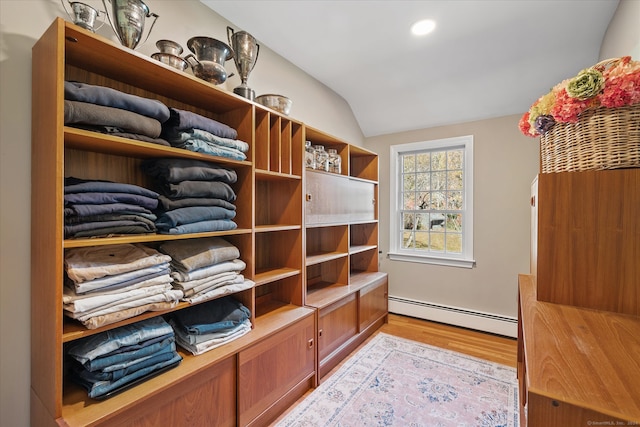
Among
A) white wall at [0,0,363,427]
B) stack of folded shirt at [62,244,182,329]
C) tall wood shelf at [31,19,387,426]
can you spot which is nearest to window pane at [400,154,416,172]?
tall wood shelf at [31,19,387,426]

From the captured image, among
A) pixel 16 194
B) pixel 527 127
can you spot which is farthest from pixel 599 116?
pixel 16 194

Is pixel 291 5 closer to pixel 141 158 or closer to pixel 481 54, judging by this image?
pixel 141 158

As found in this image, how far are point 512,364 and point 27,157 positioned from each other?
3543 millimetres

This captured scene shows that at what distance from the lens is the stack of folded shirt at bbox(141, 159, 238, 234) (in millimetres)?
1442

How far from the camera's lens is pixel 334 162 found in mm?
2775

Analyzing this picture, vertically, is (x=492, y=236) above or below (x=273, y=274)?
above

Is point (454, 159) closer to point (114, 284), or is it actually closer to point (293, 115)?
point (293, 115)

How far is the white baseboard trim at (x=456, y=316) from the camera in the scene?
10.1 feet

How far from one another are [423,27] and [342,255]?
1.97m

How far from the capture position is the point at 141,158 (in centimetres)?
161

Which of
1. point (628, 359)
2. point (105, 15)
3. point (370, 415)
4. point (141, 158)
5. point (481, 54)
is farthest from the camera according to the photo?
point (481, 54)

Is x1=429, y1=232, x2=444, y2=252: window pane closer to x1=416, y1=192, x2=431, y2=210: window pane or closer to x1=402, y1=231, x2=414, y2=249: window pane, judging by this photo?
x1=402, y1=231, x2=414, y2=249: window pane

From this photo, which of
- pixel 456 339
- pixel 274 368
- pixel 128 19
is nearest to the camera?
pixel 128 19

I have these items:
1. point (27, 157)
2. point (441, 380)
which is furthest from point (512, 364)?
point (27, 157)
